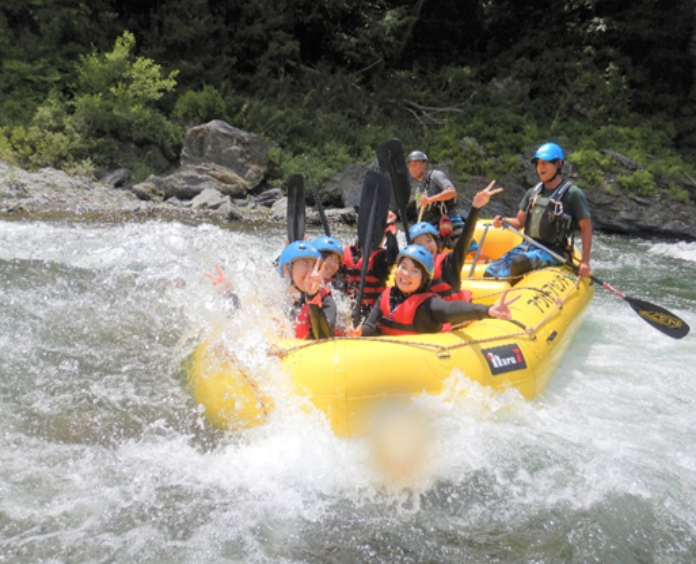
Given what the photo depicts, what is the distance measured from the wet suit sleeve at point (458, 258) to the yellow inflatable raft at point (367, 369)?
348mm

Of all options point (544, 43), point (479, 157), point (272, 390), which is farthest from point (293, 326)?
point (544, 43)

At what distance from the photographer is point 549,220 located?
200 inches

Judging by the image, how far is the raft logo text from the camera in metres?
3.43

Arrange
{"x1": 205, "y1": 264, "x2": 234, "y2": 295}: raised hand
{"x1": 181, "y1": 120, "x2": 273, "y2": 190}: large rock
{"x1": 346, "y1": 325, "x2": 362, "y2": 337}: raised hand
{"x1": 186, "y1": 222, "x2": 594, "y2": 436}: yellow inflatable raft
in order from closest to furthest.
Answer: {"x1": 186, "y1": 222, "x2": 594, "y2": 436}: yellow inflatable raft
{"x1": 346, "y1": 325, "x2": 362, "y2": 337}: raised hand
{"x1": 205, "y1": 264, "x2": 234, "y2": 295}: raised hand
{"x1": 181, "y1": 120, "x2": 273, "y2": 190}: large rock

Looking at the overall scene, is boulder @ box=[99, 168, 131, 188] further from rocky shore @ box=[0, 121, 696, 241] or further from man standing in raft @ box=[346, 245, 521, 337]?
man standing in raft @ box=[346, 245, 521, 337]

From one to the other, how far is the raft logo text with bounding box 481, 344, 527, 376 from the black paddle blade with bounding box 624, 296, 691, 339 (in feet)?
5.78

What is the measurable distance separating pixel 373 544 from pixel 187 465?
100 cm

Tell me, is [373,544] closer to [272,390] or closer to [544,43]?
[272,390]

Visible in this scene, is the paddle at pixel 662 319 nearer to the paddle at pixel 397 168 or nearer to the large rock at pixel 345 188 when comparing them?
the paddle at pixel 397 168

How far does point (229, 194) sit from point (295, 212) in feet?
21.3

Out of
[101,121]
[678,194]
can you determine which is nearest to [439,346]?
[101,121]

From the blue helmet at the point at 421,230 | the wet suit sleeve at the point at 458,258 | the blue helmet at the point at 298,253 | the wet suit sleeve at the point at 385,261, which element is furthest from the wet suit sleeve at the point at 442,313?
the wet suit sleeve at the point at 385,261

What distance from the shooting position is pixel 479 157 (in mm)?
13859

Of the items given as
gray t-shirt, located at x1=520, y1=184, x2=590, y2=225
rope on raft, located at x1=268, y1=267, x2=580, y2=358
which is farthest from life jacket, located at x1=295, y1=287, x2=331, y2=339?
gray t-shirt, located at x1=520, y1=184, x2=590, y2=225
